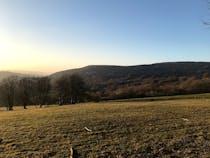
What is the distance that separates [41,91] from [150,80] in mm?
78517

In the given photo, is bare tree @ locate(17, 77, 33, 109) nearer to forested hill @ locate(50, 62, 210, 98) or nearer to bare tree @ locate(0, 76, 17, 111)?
bare tree @ locate(0, 76, 17, 111)

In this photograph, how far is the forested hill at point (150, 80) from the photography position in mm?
97169

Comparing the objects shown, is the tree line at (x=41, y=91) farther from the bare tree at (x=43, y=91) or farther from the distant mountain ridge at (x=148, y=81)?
the distant mountain ridge at (x=148, y=81)

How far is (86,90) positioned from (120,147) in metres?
78.7

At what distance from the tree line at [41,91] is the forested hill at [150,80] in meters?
11.9

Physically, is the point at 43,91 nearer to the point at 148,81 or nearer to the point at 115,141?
the point at 148,81

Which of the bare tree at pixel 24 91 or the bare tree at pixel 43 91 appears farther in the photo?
the bare tree at pixel 43 91

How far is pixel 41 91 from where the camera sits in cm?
8700

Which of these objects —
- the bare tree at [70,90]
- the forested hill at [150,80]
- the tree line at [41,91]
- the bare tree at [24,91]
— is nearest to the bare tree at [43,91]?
the tree line at [41,91]

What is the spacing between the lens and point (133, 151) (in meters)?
12.6

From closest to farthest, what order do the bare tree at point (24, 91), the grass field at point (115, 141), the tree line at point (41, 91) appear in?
the grass field at point (115, 141) → the bare tree at point (24, 91) → the tree line at point (41, 91)

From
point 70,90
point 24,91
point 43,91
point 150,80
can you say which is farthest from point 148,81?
point 24,91

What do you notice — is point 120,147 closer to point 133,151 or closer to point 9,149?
point 133,151

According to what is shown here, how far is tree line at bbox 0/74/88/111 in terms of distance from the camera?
8538 centimetres
